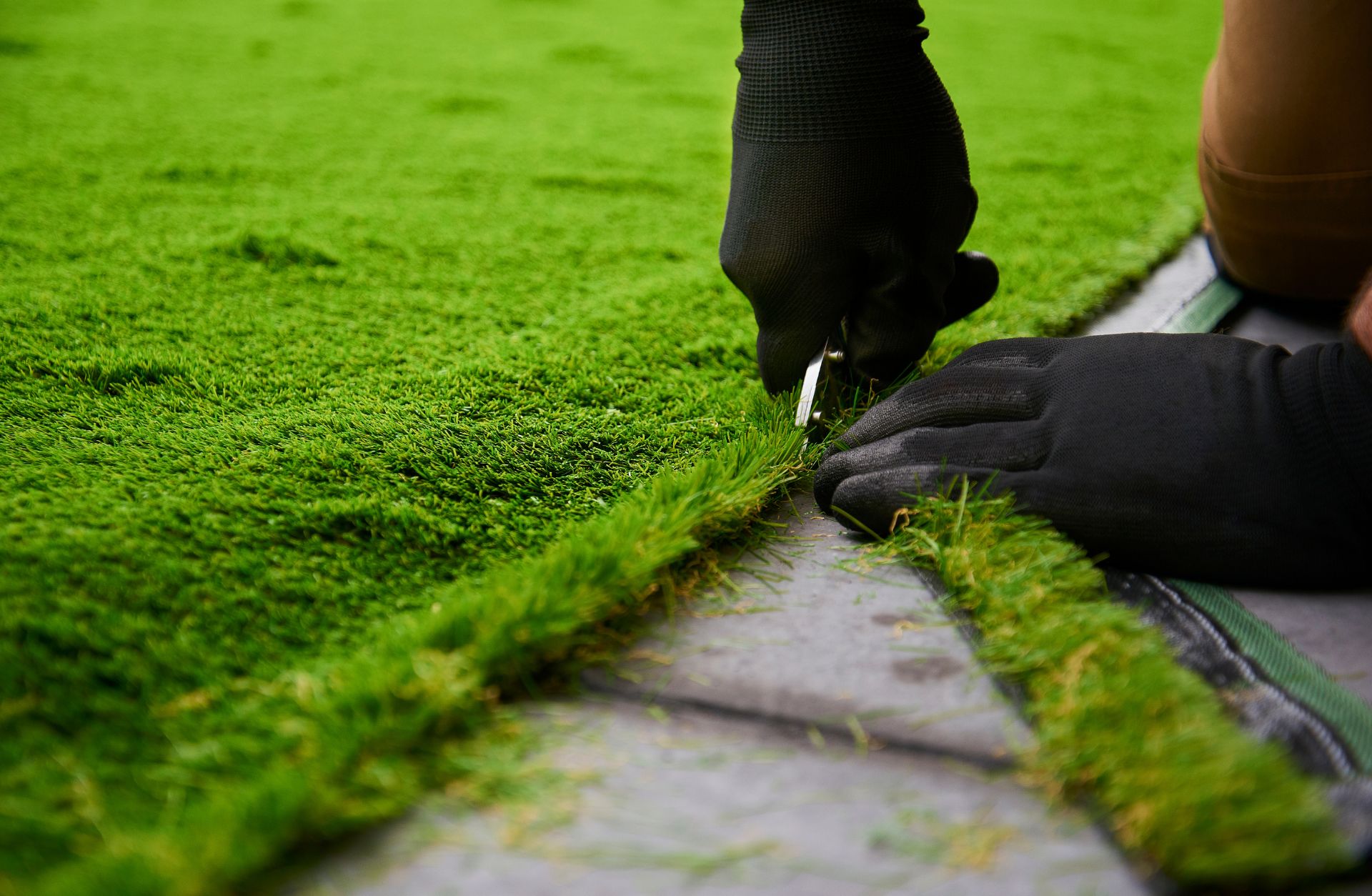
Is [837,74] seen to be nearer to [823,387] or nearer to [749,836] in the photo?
[823,387]

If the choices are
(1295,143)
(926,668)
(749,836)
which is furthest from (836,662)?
(1295,143)

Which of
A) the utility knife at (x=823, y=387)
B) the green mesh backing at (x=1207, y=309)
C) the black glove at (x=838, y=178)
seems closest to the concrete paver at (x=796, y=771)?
the utility knife at (x=823, y=387)

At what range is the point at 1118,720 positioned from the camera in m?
0.78

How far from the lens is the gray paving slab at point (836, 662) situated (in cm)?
82

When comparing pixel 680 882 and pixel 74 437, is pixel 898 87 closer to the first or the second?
pixel 680 882

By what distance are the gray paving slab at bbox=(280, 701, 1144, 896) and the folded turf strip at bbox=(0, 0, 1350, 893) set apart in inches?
2.5

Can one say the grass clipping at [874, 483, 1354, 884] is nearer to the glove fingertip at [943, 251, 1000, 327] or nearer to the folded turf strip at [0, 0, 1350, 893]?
the folded turf strip at [0, 0, 1350, 893]

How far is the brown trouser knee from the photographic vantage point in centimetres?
146

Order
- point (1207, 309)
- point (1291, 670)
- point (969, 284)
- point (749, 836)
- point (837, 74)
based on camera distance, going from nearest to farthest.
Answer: point (749, 836) < point (1291, 670) < point (837, 74) < point (969, 284) < point (1207, 309)

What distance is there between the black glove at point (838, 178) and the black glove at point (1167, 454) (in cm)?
18

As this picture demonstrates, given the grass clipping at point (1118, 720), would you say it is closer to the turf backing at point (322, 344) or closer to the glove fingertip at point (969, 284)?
the turf backing at point (322, 344)

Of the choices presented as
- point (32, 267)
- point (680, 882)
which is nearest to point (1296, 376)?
point (680, 882)

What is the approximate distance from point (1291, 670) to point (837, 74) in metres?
0.86

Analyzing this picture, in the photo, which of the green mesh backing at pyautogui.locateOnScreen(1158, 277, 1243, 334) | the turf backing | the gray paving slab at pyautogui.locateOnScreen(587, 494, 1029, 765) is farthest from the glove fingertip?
the gray paving slab at pyautogui.locateOnScreen(587, 494, 1029, 765)
